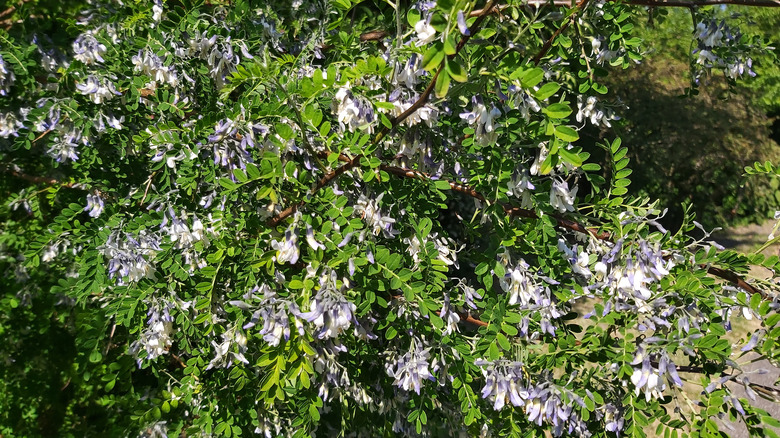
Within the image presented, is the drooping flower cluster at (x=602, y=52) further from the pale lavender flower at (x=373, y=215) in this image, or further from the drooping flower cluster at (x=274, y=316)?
the drooping flower cluster at (x=274, y=316)

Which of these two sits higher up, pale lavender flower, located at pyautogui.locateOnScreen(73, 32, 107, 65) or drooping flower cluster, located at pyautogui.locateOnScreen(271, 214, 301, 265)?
pale lavender flower, located at pyautogui.locateOnScreen(73, 32, 107, 65)

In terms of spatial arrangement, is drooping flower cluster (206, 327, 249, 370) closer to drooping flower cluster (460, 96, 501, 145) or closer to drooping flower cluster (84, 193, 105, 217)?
drooping flower cluster (84, 193, 105, 217)

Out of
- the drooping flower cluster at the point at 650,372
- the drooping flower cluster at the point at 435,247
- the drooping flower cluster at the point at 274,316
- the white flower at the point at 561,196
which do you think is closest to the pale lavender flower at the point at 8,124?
the drooping flower cluster at the point at 274,316

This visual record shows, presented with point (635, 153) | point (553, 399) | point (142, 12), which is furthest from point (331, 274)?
point (635, 153)

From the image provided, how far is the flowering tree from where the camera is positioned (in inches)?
58.6

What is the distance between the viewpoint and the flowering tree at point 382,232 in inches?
58.6

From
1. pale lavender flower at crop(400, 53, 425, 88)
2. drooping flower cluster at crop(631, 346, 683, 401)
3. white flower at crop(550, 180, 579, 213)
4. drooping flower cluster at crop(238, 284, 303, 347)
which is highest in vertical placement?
pale lavender flower at crop(400, 53, 425, 88)

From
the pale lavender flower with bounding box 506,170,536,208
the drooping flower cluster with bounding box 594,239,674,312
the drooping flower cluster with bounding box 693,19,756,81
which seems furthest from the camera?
the drooping flower cluster with bounding box 693,19,756,81

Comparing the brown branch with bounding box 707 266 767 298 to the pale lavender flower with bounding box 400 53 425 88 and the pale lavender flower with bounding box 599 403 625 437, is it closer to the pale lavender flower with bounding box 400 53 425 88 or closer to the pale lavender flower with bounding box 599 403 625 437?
the pale lavender flower with bounding box 599 403 625 437

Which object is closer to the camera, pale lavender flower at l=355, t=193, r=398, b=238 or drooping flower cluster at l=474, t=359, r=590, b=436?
drooping flower cluster at l=474, t=359, r=590, b=436

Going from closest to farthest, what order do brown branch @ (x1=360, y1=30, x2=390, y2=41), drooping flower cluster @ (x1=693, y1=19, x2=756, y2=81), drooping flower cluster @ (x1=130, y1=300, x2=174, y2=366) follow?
drooping flower cluster @ (x1=130, y1=300, x2=174, y2=366), drooping flower cluster @ (x1=693, y1=19, x2=756, y2=81), brown branch @ (x1=360, y1=30, x2=390, y2=41)

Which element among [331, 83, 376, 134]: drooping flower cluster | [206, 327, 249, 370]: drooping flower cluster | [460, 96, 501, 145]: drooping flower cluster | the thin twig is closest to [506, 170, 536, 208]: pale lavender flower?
[460, 96, 501, 145]: drooping flower cluster

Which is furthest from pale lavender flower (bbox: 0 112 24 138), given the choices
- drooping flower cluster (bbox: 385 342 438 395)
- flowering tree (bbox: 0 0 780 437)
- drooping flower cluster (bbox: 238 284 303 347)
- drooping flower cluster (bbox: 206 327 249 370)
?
drooping flower cluster (bbox: 385 342 438 395)

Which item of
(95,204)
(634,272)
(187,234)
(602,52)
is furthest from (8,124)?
(634,272)
